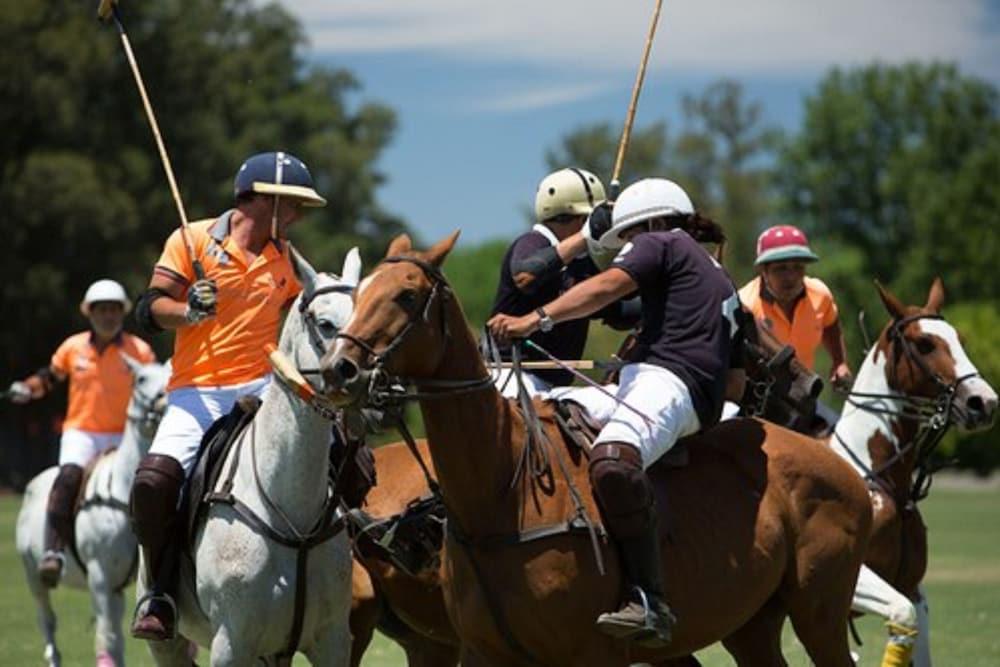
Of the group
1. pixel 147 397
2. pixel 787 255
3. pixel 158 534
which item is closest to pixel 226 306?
pixel 158 534

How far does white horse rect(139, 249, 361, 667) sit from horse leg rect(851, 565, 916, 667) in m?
3.38

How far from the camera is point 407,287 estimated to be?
7723 mm

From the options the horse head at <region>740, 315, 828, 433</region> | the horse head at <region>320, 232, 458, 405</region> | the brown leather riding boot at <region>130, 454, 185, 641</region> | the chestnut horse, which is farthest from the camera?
the horse head at <region>740, 315, 828, 433</region>

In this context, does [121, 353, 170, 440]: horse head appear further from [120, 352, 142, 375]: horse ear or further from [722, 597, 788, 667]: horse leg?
[722, 597, 788, 667]: horse leg

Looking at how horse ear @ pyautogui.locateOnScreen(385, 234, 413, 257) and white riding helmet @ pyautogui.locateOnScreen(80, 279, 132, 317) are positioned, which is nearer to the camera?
horse ear @ pyautogui.locateOnScreen(385, 234, 413, 257)

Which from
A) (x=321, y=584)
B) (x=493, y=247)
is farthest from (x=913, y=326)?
(x=493, y=247)

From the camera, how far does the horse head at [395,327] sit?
291 inches

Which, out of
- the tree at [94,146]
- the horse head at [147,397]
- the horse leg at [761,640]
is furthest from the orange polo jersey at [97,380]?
the tree at [94,146]

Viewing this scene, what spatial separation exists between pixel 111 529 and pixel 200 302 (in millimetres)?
6195

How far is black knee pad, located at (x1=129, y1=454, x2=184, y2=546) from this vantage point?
9242 mm

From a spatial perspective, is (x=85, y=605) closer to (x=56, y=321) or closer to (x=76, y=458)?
(x=76, y=458)

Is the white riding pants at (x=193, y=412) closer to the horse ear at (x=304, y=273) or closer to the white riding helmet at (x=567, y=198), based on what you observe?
the horse ear at (x=304, y=273)

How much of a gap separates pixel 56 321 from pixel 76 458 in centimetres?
3726

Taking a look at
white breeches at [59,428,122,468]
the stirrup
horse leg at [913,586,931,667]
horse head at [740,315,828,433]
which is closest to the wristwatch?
the stirrup
